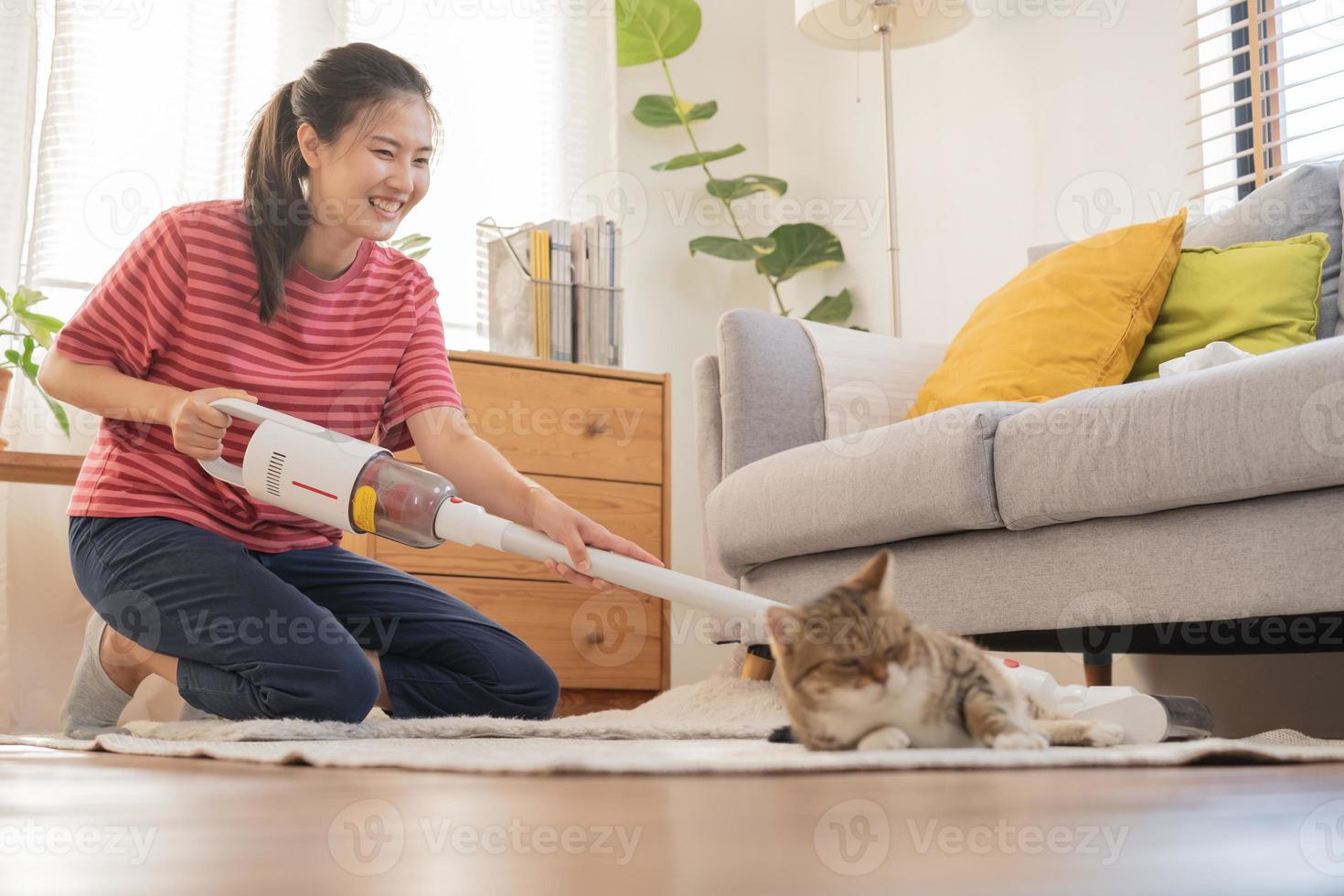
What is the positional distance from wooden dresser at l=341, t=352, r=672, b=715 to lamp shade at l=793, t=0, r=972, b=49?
105cm

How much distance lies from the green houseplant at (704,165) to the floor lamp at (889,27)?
418 mm

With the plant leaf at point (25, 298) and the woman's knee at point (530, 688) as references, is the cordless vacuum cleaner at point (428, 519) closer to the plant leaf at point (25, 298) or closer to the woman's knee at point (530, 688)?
the woman's knee at point (530, 688)

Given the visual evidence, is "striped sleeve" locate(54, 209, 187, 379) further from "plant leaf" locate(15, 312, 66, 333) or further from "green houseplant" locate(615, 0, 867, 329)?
"green houseplant" locate(615, 0, 867, 329)

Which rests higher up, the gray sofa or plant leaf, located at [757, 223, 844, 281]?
plant leaf, located at [757, 223, 844, 281]

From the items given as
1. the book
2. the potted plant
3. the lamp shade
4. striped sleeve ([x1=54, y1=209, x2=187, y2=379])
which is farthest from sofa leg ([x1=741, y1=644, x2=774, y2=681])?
the lamp shade

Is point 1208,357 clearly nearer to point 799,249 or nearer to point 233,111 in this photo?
point 799,249

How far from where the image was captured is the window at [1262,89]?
2.54 meters

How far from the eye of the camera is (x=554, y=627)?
2.64m

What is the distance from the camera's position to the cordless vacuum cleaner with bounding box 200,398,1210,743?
3.79 feet

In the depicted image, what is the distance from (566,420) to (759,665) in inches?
30.2

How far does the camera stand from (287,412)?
1659 mm

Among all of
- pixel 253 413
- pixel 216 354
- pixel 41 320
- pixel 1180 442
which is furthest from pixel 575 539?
pixel 41 320

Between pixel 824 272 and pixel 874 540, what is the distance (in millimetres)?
2030

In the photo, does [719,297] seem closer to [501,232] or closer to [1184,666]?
[501,232]
